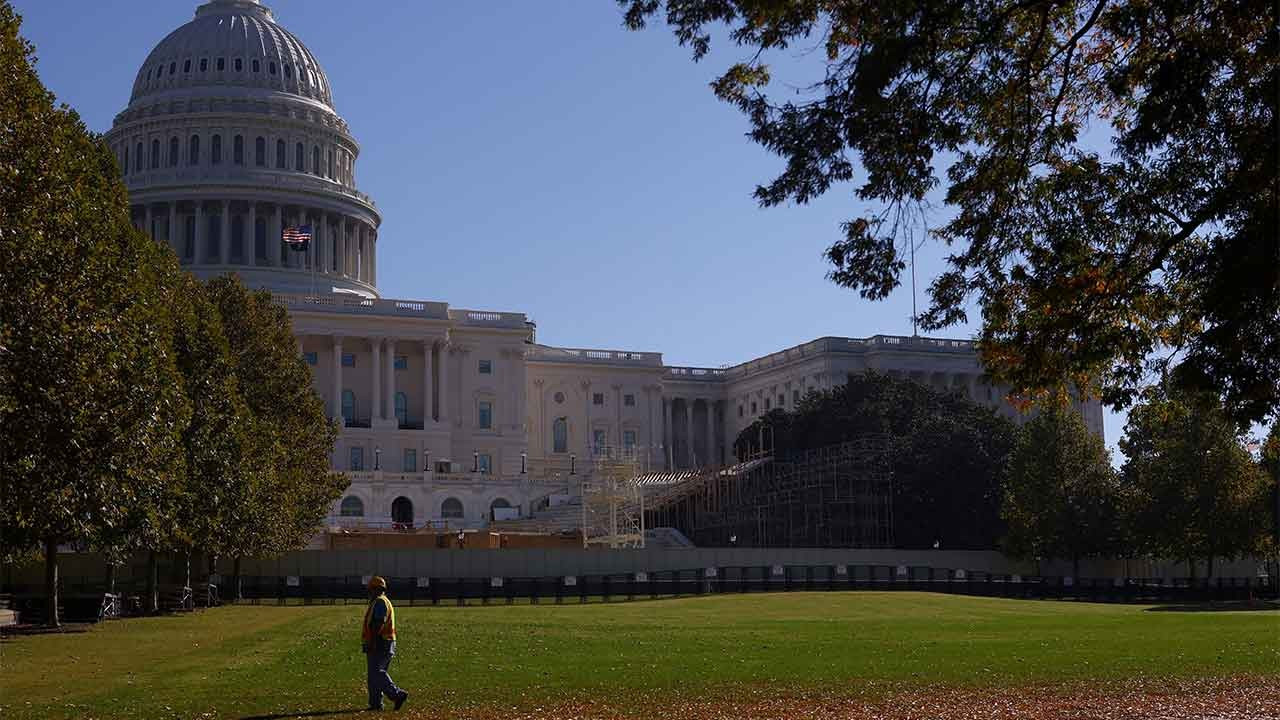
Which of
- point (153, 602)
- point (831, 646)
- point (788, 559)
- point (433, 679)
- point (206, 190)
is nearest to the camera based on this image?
point (433, 679)

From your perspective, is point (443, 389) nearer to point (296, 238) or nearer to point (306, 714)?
Result: point (296, 238)

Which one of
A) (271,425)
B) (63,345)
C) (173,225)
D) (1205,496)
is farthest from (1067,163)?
(173,225)

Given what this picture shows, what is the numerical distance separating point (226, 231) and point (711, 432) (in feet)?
200

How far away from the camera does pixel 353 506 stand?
136875mm

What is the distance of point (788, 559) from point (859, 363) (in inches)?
3465

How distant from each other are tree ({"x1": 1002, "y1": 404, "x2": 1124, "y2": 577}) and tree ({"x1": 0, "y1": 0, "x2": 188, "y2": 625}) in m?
63.0

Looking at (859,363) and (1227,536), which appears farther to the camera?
(859,363)

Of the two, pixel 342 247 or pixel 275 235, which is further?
Result: pixel 342 247

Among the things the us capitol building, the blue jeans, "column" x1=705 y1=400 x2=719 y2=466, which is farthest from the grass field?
"column" x1=705 y1=400 x2=719 y2=466

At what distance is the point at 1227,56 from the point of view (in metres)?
22.0

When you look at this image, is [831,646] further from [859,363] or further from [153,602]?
[859,363]

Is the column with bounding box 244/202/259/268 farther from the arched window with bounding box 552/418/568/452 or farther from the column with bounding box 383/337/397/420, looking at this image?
the arched window with bounding box 552/418/568/452

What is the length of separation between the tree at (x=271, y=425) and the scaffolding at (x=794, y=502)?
4522cm

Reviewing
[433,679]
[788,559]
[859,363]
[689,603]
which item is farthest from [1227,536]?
A: [859,363]
